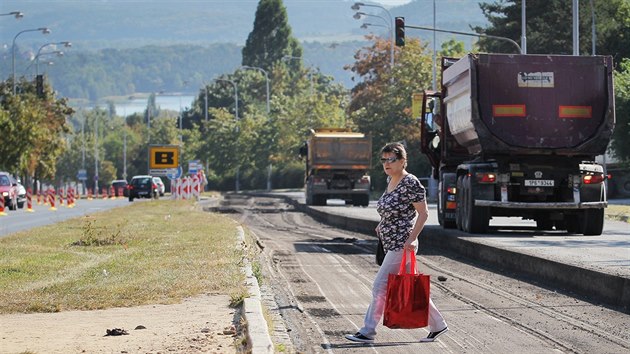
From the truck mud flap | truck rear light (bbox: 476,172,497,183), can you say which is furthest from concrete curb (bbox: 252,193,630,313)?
truck rear light (bbox: 476,172,497,183)

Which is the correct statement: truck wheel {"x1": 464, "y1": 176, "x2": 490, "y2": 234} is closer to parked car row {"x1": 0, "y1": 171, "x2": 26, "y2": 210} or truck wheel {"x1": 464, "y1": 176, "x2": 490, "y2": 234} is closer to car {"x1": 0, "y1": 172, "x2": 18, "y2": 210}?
parked car row {"x1": 0, "y1": 171, "x2": 26, "y2": 210}

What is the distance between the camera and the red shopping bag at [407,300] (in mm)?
12031

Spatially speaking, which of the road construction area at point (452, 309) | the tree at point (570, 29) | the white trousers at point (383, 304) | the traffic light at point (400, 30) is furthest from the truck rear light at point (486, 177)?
the tree at point (570, 29)

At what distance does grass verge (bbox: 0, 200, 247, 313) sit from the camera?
1522 cm

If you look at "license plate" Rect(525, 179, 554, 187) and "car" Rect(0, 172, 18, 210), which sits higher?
"license plate" Rect(525, 179, 554, 187)

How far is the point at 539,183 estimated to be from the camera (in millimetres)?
27781

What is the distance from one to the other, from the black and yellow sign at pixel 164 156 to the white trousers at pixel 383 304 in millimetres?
53586

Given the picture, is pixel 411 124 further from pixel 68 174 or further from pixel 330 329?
pixel 68 174

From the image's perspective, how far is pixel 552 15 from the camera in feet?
268

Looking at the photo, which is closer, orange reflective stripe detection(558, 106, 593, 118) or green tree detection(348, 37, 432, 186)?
orange reflective stripe detection(558, 106, 593, 118)

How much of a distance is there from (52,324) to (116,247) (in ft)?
41.3

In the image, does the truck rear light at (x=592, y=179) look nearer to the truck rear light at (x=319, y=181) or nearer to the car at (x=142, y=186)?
the truck rear light at (x=319, y=181)

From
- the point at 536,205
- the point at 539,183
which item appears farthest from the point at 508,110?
the point at 536,205

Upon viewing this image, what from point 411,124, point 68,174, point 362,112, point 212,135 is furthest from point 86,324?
point 68,174
